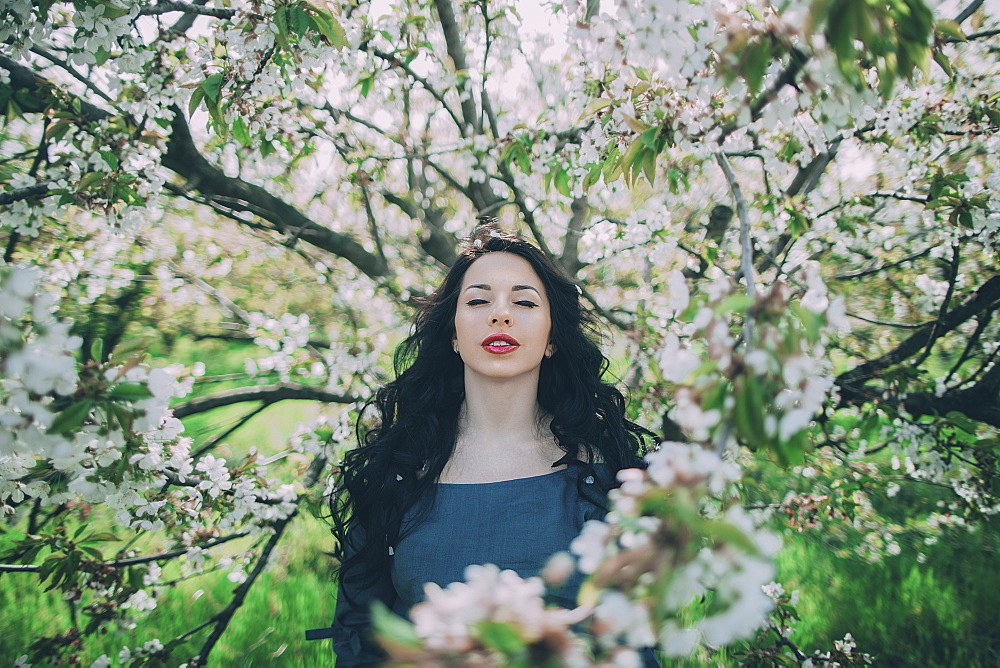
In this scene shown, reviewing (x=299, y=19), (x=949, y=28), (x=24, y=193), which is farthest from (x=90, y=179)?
(x=949, y=28)

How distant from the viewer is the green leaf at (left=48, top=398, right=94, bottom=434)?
2.51ft

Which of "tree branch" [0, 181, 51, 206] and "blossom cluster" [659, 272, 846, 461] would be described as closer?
"blossom cluster" [659, 272, 846, 461]

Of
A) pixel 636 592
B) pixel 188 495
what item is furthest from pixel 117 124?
pixel 636 592

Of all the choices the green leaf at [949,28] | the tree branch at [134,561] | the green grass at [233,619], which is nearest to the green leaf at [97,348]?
the tree branch at [134,561]

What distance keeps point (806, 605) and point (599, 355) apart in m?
1.98

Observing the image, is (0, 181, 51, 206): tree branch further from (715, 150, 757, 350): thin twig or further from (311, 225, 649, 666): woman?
(715, 150, 757, 350): thin twig

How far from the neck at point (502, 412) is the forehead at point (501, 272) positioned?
29cm

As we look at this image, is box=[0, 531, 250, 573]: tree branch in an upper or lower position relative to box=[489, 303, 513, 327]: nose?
lower

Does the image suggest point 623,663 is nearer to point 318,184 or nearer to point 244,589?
point 244,589

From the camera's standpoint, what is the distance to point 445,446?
1701 mm

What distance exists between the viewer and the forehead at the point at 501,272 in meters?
1.69

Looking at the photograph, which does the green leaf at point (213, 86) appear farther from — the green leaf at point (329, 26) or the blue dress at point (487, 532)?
the blue dress at point (487, 532)

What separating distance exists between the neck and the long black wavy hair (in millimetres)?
81

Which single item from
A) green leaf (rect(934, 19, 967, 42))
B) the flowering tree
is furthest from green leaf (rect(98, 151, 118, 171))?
green leaf (rect(934, 19, 967, 42))
